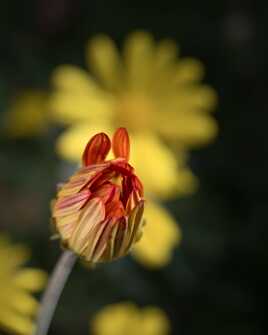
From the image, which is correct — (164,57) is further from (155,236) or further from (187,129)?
(155,236)

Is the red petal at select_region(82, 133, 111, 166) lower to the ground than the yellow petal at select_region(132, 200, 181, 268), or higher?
higher

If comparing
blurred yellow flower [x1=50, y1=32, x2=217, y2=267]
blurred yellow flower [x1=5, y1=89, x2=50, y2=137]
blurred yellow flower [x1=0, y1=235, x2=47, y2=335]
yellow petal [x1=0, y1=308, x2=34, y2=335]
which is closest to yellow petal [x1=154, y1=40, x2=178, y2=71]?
blurred yellow flower [x1=50, y1=32, x2=217, y2=267]

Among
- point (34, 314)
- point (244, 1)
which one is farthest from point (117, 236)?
point (244, 1)

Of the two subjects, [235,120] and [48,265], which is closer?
[48,265]

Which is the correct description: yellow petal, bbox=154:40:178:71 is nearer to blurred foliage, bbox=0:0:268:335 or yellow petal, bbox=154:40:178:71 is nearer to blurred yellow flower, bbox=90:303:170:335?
blurred foliage, bbox=0:0:268:335

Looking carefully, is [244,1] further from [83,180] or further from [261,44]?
[83,180]

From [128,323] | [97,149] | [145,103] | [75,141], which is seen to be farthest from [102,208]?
[145,103]
